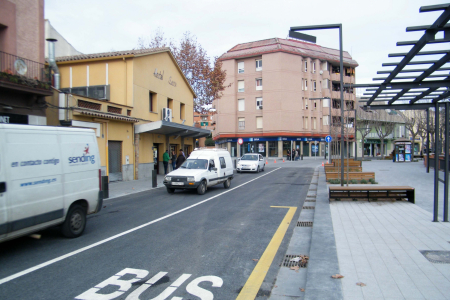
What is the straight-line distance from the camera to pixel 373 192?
1102 centimetres

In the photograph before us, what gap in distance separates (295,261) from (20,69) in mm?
12563

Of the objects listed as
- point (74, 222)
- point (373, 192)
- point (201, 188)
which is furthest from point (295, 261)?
point (201, 188)

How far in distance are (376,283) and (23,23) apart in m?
15.6

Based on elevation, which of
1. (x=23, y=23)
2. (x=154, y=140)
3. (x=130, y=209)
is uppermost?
(x=23, y=23)

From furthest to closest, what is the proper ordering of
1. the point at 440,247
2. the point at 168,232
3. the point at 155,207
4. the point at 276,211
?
the point at 155,207
the point at 276,211
the point at 168,232
the point at 440,247

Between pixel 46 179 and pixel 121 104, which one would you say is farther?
pixel 121 104

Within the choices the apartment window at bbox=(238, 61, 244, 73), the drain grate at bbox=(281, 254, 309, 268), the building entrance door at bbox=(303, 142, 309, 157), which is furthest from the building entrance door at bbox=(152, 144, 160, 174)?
the building entrance door at bbox=(303, 142, 309, 157)

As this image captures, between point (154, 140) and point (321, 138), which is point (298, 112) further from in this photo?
point (154, 140)

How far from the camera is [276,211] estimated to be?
997cm

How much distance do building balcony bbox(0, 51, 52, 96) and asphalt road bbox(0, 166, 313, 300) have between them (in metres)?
6.34

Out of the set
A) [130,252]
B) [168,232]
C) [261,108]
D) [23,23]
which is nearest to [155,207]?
[168,232]

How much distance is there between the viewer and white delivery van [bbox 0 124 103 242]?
546cm

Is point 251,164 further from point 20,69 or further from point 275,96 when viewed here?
point 275,96

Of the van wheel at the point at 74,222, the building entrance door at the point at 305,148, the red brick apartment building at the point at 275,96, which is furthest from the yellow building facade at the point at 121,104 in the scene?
the building entrance door at the point at 305,148
